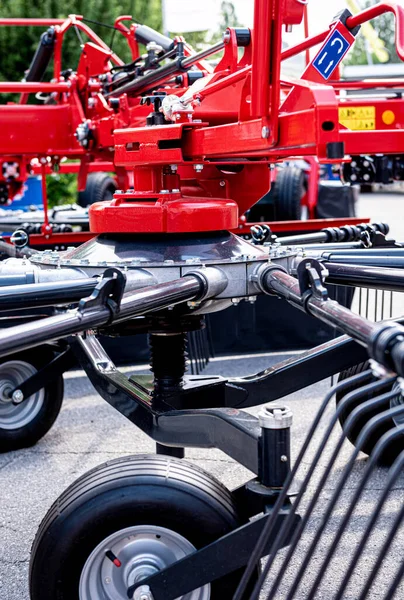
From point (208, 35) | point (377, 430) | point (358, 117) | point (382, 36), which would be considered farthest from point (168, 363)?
point (382, 36)

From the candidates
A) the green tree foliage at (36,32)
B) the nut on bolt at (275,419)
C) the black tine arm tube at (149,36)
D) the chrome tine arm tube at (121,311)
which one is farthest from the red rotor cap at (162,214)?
the green tree foliage at (36,32)

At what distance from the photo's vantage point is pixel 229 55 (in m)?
2.91

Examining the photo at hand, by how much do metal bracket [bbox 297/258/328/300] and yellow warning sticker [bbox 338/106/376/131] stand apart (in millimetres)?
2439

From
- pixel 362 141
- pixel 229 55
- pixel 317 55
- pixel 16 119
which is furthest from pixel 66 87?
pixel 317 55

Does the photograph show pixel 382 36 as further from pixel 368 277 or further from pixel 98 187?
pixel 368 277

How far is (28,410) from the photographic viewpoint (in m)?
4.21

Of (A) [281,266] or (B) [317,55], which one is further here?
(A) [281,266]

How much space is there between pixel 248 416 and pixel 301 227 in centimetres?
350

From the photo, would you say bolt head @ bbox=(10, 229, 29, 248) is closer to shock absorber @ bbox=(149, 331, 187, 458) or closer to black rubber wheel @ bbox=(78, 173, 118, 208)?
shock absorber @ bbox=(149, 331, 187, 458)

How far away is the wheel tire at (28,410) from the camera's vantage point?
13.6ft

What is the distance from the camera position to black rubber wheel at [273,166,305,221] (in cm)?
883

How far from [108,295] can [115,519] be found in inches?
23.0

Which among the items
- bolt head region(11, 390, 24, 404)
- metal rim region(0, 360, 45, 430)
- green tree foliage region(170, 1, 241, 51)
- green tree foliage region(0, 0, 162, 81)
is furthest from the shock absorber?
green tree foliage region(0, 0, 162, 81)

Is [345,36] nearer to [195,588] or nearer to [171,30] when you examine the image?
[195,588]
